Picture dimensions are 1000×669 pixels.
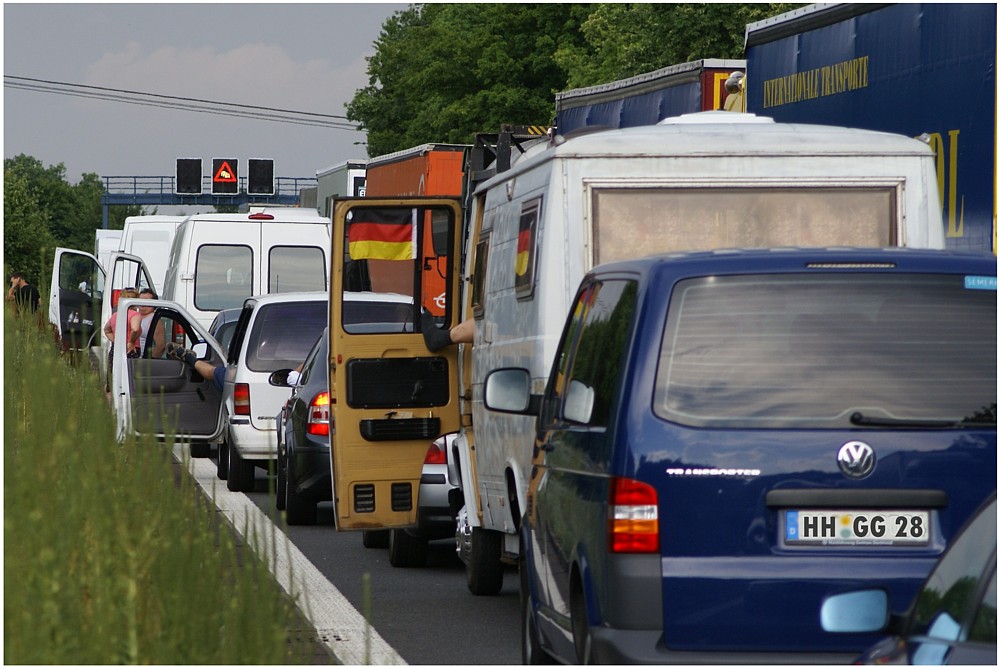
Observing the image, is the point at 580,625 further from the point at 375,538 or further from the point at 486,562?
the point at 375,538

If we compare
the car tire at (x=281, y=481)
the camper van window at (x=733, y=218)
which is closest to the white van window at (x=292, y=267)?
the car tire at (x=281, y=481)

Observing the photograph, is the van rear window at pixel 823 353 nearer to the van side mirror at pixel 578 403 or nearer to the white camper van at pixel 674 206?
the van side mirror at pixel 578 403

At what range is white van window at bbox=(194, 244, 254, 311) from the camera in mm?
23781

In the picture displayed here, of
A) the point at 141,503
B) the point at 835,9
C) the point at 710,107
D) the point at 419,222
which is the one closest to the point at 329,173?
the point at 710,107

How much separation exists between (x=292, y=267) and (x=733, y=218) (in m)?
14.8

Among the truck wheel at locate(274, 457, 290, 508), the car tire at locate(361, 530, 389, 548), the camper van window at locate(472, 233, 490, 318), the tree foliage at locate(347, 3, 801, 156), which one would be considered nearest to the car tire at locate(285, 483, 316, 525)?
the truck wheel at locate(274, 457, 290, 508)

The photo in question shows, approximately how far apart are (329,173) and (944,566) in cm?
3972

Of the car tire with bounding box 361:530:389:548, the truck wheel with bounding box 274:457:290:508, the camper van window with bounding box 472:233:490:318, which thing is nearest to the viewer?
the camper van window with bounding box 472:233:490:318

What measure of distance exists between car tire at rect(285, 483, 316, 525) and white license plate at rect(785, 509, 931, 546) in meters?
9.45

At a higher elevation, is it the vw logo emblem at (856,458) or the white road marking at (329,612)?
the vw logo emblem at (856,458)

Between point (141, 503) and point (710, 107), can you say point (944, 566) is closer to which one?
point (141, 503)

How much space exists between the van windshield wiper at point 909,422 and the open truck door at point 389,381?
6081 mm

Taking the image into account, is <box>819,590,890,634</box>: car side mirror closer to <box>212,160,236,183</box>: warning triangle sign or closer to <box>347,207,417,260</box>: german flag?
<box>347,207,417,260</box>: german flag

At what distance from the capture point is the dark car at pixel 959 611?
4.03 metres
